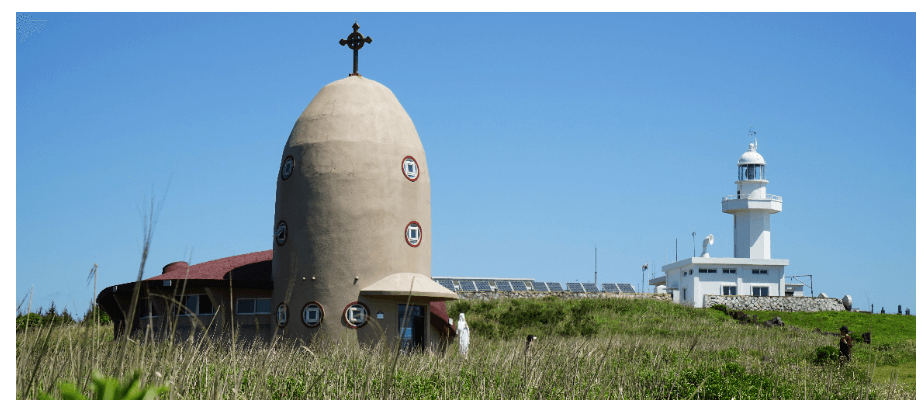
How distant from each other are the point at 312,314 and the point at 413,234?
281 centimetres

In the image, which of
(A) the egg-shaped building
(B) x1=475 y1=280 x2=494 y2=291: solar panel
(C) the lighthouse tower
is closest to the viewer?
(A) the egg-shaped building

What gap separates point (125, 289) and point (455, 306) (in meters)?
18.7

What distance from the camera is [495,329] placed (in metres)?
30.9

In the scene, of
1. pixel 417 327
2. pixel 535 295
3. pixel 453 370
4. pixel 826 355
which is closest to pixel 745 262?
pixel 535 295

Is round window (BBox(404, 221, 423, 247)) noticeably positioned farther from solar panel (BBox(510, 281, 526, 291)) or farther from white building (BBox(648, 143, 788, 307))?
white building (BBox(648, 143, 788, 307))

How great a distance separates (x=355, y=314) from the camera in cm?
1617

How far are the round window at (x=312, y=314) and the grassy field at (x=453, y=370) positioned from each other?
0.90 meters

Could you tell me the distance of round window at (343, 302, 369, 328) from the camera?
633 inches

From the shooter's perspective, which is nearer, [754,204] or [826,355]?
[826,355]

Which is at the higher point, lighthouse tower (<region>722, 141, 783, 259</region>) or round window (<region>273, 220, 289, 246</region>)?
lighthouse tower (<region>722, 141, 783, 259</region>)

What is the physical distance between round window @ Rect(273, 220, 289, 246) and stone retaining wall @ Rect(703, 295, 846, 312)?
30746 millimetres

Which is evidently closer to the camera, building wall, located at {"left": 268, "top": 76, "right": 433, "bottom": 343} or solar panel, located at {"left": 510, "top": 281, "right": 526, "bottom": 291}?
building wall, located at {"left": 268, "top": 76, "right": 433, "bottom": 343}

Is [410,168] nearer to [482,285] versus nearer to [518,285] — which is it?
[482,285]

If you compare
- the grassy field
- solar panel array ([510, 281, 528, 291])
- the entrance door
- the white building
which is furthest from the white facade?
the entrance door
